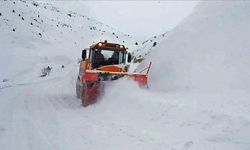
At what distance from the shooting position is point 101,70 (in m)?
16.2

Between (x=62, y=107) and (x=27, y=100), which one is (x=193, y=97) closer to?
(x=62, y=107)

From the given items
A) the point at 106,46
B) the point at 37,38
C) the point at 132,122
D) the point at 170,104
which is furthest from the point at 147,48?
the point at 37,38

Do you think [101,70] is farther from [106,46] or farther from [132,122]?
[132,122]

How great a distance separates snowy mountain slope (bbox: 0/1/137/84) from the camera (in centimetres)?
3441

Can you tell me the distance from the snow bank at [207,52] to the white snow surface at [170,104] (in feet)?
0.12

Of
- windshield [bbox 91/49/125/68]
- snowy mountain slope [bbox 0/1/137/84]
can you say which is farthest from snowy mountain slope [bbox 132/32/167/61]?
snowy mountain slope [bbox 0/1/137/84]

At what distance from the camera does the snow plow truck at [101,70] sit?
49.3 feet

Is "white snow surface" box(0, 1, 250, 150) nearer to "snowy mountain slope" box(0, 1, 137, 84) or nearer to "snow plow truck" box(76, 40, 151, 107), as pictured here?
"snow plow truck" box(76, 40, 151, 107)

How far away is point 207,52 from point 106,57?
3886mm

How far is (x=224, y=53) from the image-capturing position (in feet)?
52.2

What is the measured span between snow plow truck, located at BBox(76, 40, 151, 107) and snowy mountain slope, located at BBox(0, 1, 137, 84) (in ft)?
41.9

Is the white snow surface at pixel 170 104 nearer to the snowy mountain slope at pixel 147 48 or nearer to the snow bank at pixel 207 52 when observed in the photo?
the snow bank at pixel 207 52

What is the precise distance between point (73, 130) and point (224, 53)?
7319 mm

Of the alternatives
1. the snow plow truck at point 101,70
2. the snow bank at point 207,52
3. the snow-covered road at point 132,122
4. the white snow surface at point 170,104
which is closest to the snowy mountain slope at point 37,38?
the white snow surface at point 170,104
